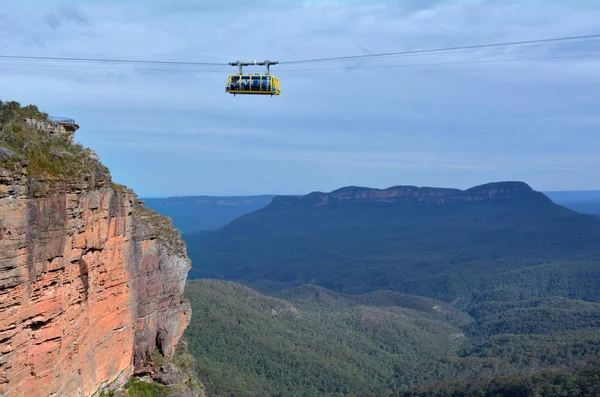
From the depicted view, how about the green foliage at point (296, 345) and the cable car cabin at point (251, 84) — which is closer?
the cable car cabin at point (251, 84)

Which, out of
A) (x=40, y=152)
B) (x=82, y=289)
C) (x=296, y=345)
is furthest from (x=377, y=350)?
(x=40, y=152)

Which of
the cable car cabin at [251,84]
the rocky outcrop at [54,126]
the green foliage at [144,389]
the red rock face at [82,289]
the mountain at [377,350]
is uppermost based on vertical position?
the cable car cabin at [251,84]

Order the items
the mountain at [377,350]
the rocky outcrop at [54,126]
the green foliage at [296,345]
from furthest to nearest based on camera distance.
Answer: the green foliage at [296,345] → the mountain at [377,350] → the rocky outcrop at [54,126]

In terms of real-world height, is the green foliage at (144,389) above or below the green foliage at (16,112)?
below

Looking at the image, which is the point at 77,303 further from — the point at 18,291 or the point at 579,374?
the point at 579,374

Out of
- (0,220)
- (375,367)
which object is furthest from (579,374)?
(0,220)

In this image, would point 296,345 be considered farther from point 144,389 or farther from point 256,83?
point 144,389

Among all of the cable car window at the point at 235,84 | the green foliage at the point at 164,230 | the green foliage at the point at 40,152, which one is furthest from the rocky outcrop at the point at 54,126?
the cable car window at the point at 235,84

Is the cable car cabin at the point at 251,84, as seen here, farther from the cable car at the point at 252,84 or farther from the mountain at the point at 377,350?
the mountain at the point at 377,350
